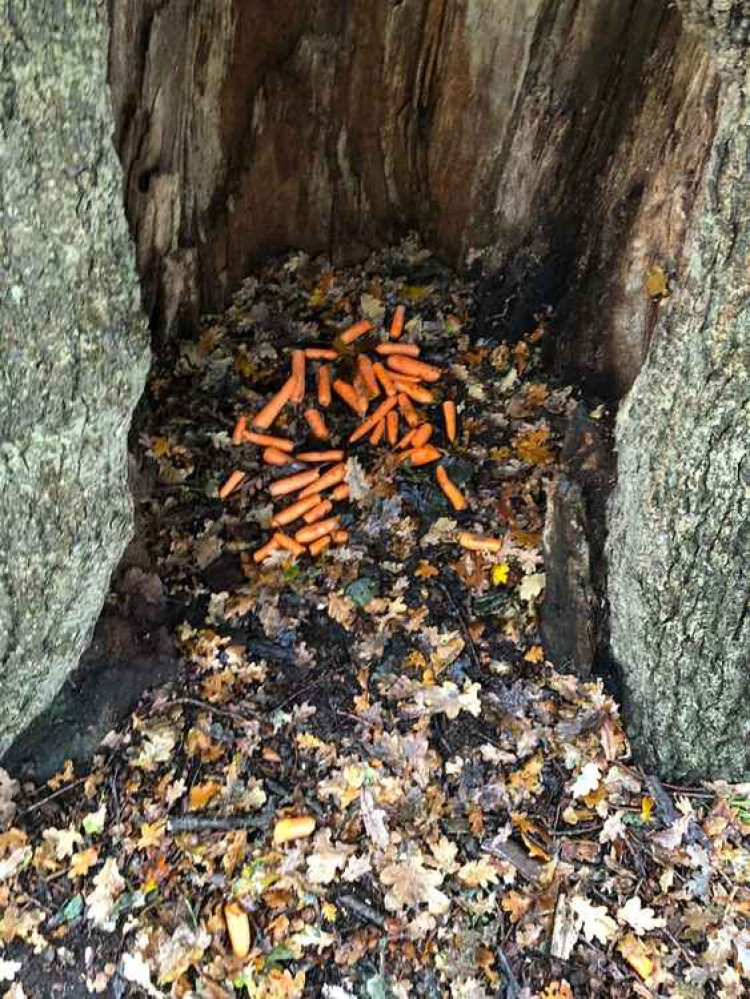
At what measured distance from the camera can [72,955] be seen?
2848 millimetres

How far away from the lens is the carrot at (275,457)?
3.98 meters

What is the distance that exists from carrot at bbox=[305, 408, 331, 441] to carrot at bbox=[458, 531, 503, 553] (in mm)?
845

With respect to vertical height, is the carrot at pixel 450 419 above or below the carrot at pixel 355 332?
below

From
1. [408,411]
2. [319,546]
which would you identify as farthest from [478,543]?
[408,411]

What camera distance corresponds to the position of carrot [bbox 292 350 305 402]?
4168 millimetres

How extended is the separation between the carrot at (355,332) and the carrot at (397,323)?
0.41 feet

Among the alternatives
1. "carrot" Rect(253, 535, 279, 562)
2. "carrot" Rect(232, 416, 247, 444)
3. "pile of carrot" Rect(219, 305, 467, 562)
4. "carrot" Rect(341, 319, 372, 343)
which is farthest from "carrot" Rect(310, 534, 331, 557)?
"carrot" Rect(341, 319, 372, 343)

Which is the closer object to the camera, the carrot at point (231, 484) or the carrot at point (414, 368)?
the carrot at point (231, 484)

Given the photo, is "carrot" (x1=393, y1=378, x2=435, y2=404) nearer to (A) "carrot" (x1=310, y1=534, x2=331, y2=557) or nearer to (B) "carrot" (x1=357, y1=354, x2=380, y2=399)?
(B) "carrot" (x1=357, y1=354, x2=380, y2=399)

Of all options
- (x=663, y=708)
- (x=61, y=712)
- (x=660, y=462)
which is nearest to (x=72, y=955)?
(x=61, y=712)

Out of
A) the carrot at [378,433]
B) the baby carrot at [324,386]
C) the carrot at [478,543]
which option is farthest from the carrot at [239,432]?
the carrot at [478,543]

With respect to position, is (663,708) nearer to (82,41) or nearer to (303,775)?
(303,775)

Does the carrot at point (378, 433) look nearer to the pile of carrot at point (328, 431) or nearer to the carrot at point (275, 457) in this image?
the pile of carrot at point (328, 431)

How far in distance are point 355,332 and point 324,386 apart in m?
0.38
